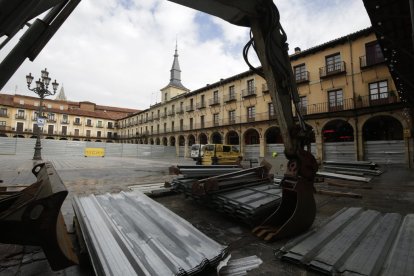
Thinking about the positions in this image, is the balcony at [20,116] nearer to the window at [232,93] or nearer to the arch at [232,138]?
the arch at [232,138]

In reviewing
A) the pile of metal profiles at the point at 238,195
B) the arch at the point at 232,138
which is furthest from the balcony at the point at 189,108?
the pile of metal profiles at the point at 238,195

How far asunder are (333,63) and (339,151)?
7.99m

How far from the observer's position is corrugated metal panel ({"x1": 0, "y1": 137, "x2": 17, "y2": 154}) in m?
25.6

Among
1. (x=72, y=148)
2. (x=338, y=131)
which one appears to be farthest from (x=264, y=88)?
(x=72, y=148)

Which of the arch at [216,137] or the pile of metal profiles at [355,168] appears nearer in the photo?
the pile of metal profiles at [355,168]

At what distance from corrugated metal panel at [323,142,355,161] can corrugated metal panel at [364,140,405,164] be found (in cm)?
100

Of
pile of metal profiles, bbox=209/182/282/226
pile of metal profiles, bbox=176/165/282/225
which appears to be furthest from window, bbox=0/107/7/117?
pile of metal profiles, bbox=209/182/282/226

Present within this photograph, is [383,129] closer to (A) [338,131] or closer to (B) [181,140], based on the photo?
(A) [338,131]

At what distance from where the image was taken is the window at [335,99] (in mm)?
18095

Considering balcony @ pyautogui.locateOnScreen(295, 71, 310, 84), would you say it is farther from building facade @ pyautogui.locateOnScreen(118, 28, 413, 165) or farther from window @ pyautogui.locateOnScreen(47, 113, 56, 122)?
window @ pyautogui.locateOnScreen(47, 113, 56, 122)

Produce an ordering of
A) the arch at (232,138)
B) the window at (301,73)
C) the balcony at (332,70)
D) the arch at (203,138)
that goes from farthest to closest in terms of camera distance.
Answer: the arch at (203,138), the arch at (232,138), the window at (301,73), the balcony at (332,70)

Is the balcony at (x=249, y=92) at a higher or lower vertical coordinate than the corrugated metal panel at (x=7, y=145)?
higher

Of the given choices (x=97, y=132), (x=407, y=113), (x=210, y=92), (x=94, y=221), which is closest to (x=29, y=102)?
(x=97, y=132)

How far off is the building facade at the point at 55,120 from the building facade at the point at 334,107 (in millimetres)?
37172
